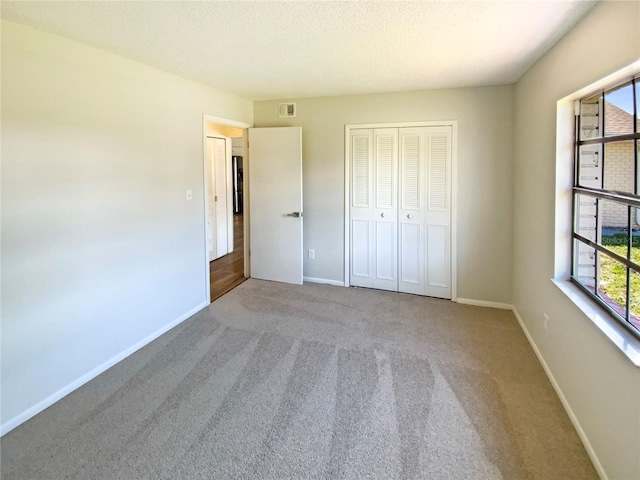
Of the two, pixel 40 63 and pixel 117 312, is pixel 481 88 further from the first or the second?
pixel 117 312

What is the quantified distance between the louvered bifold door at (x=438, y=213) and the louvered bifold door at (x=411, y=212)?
0.18 ft

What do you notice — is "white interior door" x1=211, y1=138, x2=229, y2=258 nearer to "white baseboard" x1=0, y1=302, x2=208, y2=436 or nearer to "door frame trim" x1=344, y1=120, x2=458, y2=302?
"door frame trim" x1=344, y1=120, x2=458, y2=302

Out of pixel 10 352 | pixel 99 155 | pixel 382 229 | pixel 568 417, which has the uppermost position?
pixel 99 155

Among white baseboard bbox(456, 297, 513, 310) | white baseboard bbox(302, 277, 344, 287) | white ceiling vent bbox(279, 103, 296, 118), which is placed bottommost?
white baseboard bbox(456, 297, 513, 310)

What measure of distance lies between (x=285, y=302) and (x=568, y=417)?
8.58 ft

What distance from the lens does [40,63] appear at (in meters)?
2.13

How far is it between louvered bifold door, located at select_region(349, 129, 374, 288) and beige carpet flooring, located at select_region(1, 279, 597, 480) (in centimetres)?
112

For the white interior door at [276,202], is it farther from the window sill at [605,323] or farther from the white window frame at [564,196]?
the window sill at [605,323]

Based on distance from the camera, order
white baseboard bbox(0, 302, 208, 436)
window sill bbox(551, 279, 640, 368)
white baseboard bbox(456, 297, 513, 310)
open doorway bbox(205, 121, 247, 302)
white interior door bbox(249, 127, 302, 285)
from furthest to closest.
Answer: open doorway bbox(205, 121, 247, 302), white interior door bbox(249, 127, 302, 285), white baseboard bbox(456, 297, 513, 310), white baseboard bbox(0, 302, 208, 436), window sill bbox(551, 279, 640, 368)

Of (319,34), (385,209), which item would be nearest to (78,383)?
(319,34)

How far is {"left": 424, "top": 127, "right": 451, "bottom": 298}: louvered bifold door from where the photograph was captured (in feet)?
12.5

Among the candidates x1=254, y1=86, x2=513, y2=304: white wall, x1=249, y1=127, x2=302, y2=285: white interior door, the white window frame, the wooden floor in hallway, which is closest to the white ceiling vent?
x1=254, y1=86, x2=513, y2=304: white wall

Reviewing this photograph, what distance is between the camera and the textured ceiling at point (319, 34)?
1.90m

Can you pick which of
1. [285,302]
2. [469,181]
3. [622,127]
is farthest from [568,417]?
[285,302]
